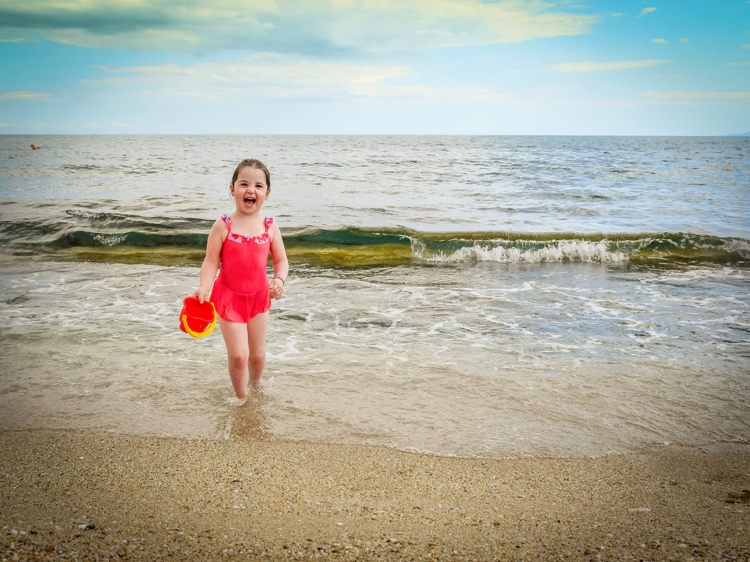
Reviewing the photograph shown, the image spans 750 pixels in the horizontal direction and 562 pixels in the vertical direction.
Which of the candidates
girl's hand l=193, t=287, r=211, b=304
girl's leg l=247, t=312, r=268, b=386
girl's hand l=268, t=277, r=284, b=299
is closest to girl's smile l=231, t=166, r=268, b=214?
girl's hand l=268, t=277, r=284, b=299

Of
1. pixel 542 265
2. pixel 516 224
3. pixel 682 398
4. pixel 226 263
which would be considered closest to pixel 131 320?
pixel 226 263

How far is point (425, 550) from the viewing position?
2451mm

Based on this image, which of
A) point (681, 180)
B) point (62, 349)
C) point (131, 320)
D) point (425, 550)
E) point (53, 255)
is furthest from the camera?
point (681, 180)

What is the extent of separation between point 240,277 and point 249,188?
2.05ft

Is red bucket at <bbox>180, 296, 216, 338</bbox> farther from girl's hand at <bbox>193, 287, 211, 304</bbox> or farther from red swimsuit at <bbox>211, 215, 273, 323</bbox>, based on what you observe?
red swimsuit at <bbox>211, 215, 273, 323</bbox>

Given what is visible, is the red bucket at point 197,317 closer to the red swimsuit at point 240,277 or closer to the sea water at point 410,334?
the red swimsuit at point 240,277

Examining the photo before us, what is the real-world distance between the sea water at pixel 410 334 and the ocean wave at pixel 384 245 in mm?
57

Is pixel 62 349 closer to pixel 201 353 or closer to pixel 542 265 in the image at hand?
pixel 201 353

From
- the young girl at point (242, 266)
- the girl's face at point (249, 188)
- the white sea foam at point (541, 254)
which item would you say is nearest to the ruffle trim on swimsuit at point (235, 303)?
the young girl at point (242, 266)

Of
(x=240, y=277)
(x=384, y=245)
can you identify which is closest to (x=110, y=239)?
(x=384, y=245)

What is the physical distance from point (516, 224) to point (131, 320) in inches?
409

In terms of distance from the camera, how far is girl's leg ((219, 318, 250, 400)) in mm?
4051

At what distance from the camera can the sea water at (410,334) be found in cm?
398

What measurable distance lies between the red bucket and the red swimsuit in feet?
0.80
